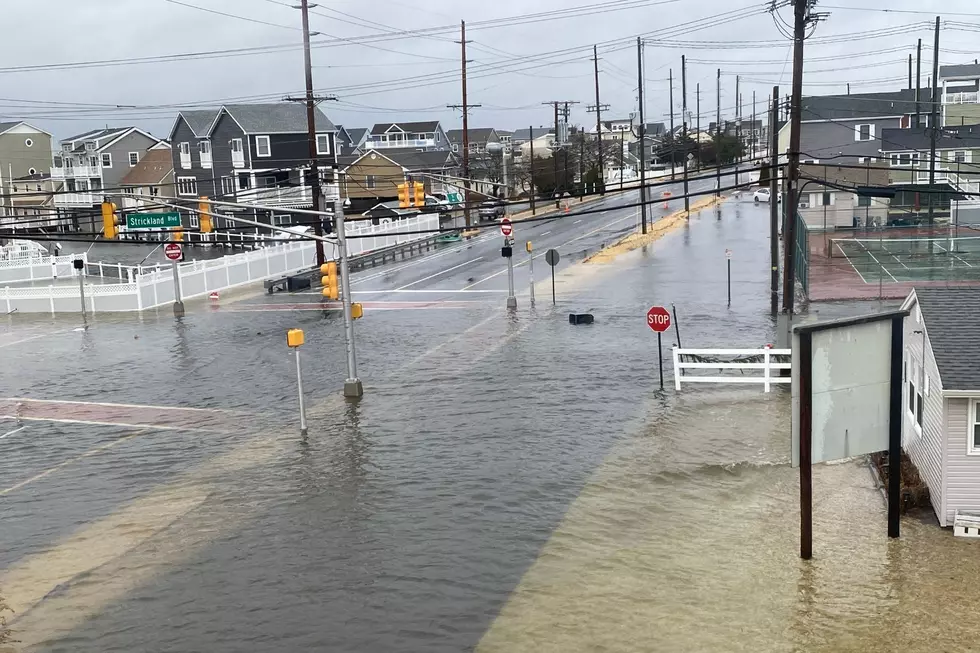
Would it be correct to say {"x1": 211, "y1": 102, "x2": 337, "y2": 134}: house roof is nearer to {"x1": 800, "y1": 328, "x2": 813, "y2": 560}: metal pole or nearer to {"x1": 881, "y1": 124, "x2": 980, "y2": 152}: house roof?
{"x1": 881, "y1": 124, "x2": 980, "y2": 152}: house roof

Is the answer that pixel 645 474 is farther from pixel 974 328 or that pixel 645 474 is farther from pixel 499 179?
pixel 499 179

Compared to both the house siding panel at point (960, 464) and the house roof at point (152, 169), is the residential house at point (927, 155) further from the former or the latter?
the house roof at point (152, 169)

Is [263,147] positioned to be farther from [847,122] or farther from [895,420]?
[895,420]

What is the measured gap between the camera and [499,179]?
385ft

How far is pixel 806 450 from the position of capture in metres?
14.7

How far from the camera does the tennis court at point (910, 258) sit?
136 ft

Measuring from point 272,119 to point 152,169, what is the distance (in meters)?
34.5

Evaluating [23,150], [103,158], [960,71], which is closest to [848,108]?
[960,71]

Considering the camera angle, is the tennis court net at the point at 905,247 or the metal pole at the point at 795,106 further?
the tennis court net at the point at 905,247

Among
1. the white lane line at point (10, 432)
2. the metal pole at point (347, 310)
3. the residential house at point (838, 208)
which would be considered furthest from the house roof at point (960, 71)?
the white lane line at point (10, 432)

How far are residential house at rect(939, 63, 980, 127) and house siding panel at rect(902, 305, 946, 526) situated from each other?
229 ft

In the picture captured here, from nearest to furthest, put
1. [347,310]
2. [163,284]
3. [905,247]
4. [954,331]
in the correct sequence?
1. [954,331]
2. [347,310]
3. [163,284]
4. [905,247]

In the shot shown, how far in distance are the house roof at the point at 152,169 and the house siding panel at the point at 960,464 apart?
10288 cm

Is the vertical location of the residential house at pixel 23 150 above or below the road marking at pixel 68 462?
above
